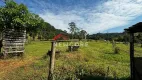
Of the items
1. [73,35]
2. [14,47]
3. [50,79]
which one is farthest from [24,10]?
[73,35]

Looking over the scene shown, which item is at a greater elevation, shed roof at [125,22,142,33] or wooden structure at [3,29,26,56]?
shed roof at [125,22,142,33]

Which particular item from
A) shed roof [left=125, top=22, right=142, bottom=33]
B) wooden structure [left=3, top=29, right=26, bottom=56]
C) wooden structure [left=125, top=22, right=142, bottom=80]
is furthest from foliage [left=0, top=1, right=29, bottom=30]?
wooden structure [left=125, top=22, right=142, bottom=80]

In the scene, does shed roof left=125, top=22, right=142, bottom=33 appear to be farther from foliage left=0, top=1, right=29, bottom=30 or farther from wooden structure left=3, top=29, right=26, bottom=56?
wooden structure left=3, top=29, right=26, bottom=56

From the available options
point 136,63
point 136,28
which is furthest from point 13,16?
point 136,63

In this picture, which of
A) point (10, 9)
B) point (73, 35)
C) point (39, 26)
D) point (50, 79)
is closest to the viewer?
point (50, 79)

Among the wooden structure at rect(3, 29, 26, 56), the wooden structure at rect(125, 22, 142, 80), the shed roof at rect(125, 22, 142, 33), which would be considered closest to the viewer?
the shed roof at rect(125, 22, 142, 33)

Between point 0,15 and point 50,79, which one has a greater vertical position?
point 0,15

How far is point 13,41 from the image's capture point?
20.2m

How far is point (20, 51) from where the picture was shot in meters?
20.3

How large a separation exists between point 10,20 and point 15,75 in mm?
9664

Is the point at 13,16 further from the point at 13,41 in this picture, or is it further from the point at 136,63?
the point at 136,63

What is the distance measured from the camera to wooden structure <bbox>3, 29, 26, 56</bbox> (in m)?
19.7

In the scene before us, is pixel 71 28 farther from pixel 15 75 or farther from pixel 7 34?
pixel 15 75

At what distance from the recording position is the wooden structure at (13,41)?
19.7 metres
